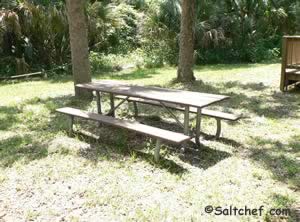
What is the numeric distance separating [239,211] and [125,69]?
10.5m

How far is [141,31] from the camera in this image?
51.7ft

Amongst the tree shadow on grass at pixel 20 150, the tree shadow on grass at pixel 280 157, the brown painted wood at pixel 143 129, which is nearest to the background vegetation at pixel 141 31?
the tree shadow on grass at pixel 20 150

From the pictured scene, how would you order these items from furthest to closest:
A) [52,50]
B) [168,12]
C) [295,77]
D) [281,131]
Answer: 1. [168,12]
2. [52,50]
3. [295,77]
4. [281,131]

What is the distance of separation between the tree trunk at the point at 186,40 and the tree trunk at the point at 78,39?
2.58m

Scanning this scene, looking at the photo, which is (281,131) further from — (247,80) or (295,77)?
(247,80)

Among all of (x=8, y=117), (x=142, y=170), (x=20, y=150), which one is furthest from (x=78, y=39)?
(x=142, y=170)

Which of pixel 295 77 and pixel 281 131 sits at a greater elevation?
pixel 295 77

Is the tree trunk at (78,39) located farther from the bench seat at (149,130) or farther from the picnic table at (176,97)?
the bench seat at (149,130)

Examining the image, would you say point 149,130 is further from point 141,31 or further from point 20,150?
point 141,31

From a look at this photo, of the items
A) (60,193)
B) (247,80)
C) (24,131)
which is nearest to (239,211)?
(60,193)

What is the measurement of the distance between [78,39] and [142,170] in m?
4.08

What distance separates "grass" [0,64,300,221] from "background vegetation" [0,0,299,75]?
5.54 meters

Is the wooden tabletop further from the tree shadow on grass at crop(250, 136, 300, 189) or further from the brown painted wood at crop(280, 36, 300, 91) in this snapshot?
the brown painted wood at crop(280, 36, 300, 91)

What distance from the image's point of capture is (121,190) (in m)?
3.97
